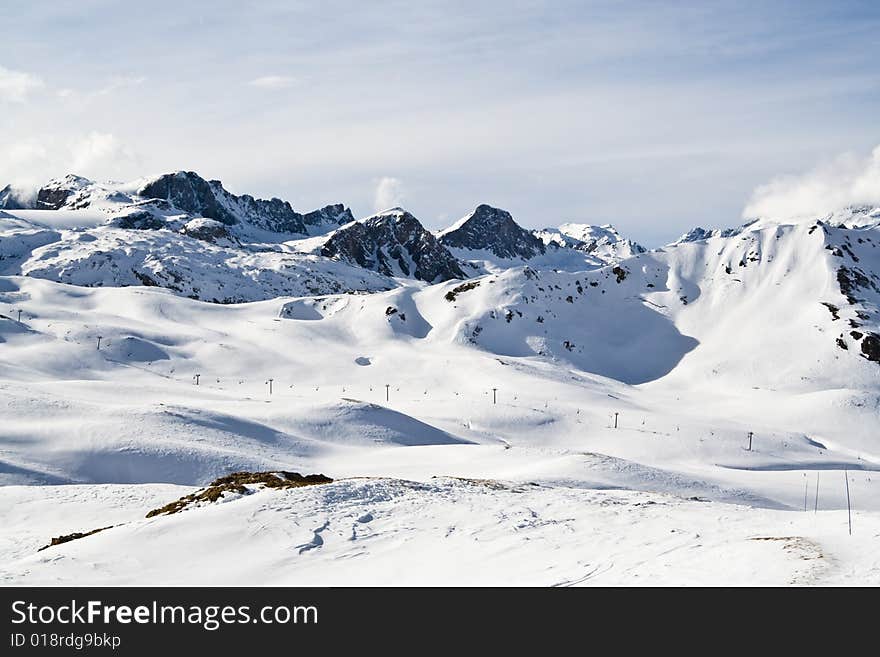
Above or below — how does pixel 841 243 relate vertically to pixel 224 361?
above

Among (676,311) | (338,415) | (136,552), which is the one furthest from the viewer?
(676,311)

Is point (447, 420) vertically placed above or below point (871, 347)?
below

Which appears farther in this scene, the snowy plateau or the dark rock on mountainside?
the dark rock on mountainside

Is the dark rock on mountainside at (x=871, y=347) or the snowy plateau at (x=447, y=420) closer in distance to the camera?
the snowy plateau at (x=447, y=420)

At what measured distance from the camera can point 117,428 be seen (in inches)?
1693

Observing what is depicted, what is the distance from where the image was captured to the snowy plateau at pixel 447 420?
17125 millimetres

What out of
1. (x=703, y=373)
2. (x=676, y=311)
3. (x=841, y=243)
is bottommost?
(x=703, y=373)

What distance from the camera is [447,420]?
68.9 m

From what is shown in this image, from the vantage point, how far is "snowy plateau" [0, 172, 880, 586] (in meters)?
17.1

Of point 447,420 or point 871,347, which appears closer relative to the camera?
point 447,420
